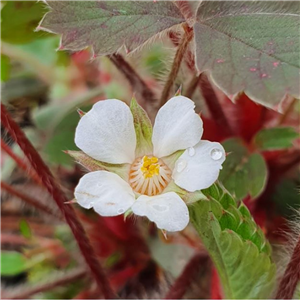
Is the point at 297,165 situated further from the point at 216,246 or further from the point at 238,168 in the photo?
the point at 216,246

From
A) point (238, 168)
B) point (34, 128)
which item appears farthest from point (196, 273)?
point (34, 128)

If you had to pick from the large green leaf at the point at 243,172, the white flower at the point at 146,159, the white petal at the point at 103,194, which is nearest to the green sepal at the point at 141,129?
the white flower at the point at 146,159

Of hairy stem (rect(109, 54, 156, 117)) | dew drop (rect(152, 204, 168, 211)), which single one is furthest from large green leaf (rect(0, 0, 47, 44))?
dew drop (rect(152, 204, 168, 211))

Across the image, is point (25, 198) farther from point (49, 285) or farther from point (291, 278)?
point (291, 278)

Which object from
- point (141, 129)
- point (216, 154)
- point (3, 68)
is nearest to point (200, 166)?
point (216, 154)

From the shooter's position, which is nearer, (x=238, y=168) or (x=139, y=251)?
(x=238, y=168)
